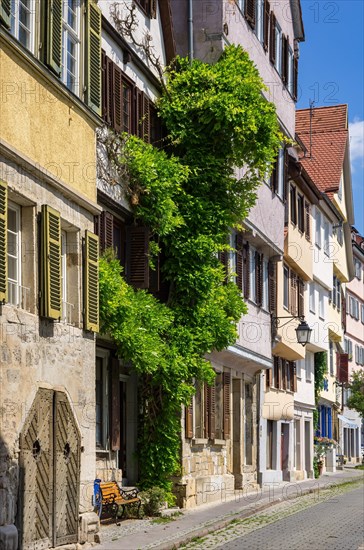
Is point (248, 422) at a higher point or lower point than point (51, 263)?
lower

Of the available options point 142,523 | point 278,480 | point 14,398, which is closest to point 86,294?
point 14,398

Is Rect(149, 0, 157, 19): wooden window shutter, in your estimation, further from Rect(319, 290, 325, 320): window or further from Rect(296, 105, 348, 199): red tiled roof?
Rect(296, 105, 348, 199): red tiled roof

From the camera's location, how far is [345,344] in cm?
6856

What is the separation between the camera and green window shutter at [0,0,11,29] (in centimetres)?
1384

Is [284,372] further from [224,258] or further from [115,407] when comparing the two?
[115,407]

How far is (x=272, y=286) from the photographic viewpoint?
3425 centimetres

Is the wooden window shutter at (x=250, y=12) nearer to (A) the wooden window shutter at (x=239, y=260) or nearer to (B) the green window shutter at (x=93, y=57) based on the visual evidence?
(A) the wooden window shutter at (x=239, y=260)

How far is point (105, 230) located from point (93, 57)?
3504 millimetres

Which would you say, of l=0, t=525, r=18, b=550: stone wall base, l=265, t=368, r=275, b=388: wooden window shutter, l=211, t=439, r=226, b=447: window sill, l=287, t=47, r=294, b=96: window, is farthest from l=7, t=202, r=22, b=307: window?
l=265, t=368, r=275, b=388: wooden window shutter

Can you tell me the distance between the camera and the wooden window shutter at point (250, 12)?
2831 centimetres

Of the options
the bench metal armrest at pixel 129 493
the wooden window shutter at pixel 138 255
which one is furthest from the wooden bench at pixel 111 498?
the wooden window shutter at pixel 138 255

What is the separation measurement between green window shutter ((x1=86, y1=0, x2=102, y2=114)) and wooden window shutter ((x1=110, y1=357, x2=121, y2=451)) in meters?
5.53

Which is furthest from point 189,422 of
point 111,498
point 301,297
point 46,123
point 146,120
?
point 301,297

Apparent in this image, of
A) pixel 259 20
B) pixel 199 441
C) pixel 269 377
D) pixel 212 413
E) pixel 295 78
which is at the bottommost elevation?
pixel 199 441
